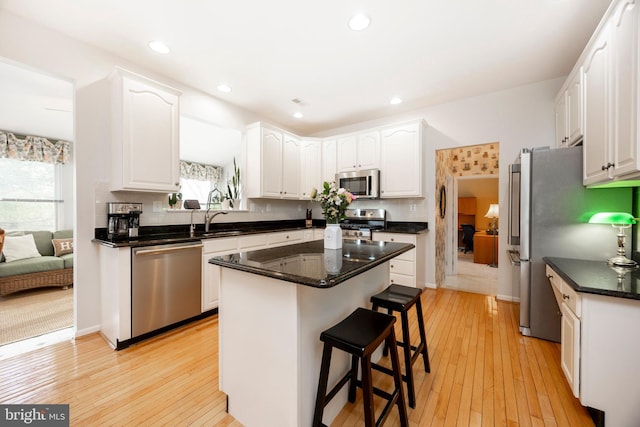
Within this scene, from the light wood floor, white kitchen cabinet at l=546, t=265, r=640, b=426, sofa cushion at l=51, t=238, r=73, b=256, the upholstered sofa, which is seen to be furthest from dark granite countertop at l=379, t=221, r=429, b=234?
sofa cushion at l=51, t=238, r=73, b=256

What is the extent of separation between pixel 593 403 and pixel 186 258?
3.16 meters

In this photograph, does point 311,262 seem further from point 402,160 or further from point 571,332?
point 402,160

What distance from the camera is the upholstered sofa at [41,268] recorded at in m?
3.34

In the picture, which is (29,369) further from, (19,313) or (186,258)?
(19,313)

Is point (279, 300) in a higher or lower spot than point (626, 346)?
higher

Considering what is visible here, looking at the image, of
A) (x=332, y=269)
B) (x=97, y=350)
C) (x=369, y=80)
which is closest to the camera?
(x=332, y=269)

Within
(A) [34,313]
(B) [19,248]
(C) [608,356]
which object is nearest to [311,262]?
(C) [608,356]

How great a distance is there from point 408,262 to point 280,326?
8.66 ft

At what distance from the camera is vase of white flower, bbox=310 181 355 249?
5.88 ft

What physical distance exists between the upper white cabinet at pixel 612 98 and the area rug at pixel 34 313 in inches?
188

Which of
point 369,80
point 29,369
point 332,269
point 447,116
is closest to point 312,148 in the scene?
point 369,80

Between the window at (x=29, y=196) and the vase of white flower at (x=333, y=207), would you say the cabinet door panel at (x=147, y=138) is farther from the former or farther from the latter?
the window at (x=29, y=196)

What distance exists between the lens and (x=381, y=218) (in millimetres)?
4297

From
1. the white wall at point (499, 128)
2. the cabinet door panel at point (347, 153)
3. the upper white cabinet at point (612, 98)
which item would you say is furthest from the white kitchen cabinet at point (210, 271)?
the upper white cabinet at point (612, 98)
